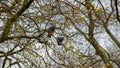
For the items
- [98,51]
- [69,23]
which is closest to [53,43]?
[69,23]

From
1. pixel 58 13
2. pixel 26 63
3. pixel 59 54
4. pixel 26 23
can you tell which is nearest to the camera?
pixel 59 54

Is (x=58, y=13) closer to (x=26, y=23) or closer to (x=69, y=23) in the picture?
(x=69, y=23)

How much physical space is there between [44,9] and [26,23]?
0.94m

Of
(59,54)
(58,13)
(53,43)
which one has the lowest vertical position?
(59,54)

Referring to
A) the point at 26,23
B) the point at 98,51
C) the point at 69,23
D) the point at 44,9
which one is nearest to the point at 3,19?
the point at 26,23

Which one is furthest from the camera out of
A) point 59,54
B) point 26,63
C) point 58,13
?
point 26,63

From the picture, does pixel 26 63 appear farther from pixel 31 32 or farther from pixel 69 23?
pixel 69 23

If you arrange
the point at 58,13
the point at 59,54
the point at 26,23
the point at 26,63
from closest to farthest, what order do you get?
1. the point at 59,54
2. the point at 58,13
3. the point at 26,23
4. the point at 26,63

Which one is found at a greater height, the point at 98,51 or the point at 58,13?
the point at 58,13

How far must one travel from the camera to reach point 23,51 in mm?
11469

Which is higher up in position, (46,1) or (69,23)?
(46,1)

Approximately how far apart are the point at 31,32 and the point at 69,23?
4.12 ft

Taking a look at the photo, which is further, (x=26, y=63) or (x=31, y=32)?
(x=26, y=63)

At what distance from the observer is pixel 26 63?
448 inches
